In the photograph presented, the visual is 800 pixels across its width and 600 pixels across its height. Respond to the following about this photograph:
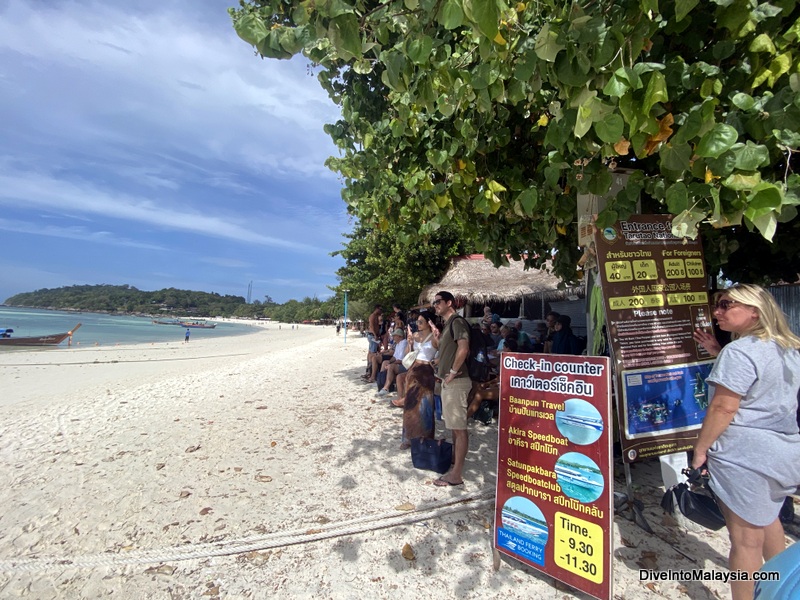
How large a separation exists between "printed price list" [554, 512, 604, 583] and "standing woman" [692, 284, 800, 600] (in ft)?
2.09

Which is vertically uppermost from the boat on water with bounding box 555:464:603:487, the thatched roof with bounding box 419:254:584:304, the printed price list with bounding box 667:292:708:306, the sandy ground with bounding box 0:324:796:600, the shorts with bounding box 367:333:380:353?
the thatched roof with bounding box 419:254:584:304

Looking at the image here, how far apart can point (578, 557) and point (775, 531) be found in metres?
1.00

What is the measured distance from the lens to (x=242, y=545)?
3.07m

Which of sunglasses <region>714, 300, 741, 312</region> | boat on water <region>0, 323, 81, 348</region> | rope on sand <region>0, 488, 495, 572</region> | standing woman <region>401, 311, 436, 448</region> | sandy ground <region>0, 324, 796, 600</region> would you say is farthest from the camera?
boat on water <region>0, 323, 81, 348</region>

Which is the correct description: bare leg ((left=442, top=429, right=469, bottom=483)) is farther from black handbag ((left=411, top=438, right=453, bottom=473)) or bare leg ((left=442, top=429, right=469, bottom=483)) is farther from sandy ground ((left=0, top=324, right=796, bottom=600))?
black handbag ((left=411, top=438, right=453, bottom=473))

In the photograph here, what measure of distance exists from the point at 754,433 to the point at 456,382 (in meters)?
2.26

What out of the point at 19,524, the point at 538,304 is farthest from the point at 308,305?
the point at 19,524

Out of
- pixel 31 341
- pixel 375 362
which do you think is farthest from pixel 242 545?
pixel 31 341

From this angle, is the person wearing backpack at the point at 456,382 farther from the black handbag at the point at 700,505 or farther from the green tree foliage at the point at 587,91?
the black handbag at the point at 700,505

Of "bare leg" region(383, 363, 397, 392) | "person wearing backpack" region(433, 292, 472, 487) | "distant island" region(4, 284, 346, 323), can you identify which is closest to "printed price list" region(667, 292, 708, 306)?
"person wearing backpack" region(433, 292, 472, 487)

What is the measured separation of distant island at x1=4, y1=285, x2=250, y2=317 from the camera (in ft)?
478

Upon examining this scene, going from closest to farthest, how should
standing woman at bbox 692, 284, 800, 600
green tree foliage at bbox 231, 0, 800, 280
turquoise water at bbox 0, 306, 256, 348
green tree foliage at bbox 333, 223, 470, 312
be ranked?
green tree foliage at bbox 231, 0, 800, 280 < standing woman at bbox 692, 284, 800, 600 < green tree foliage at bbox 333, 223, 470, 312 < turquoise water at bbox 0, 306, 256, 348

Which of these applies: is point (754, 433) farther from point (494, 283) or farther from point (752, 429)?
point (494, 283)

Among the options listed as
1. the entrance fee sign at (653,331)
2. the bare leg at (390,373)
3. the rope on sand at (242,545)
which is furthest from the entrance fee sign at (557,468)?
the bare leg at (390,373)
